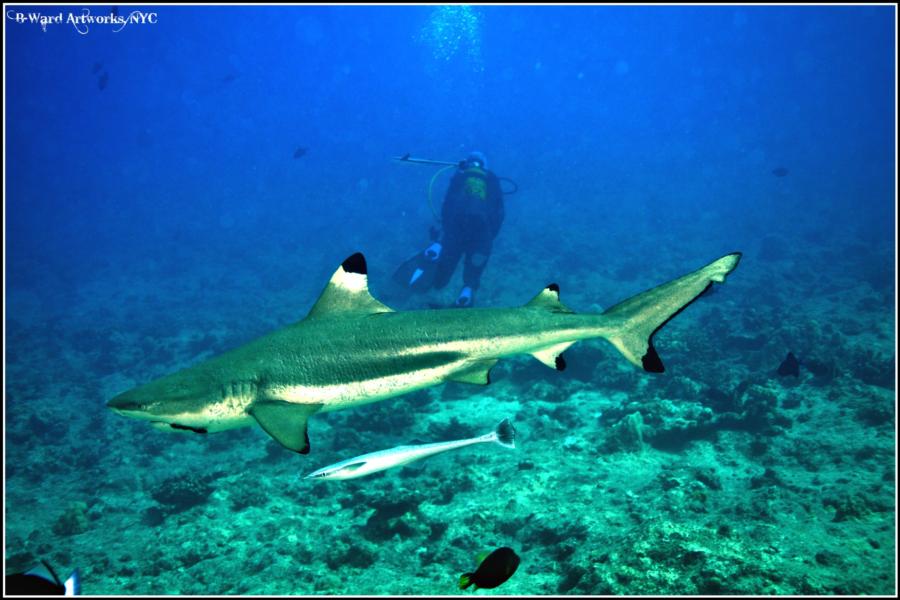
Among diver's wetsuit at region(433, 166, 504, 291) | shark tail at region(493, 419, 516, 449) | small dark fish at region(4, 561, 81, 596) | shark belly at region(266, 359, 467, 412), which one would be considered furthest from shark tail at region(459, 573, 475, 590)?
diver's wetsuit at region(433, 166, 504, 291)

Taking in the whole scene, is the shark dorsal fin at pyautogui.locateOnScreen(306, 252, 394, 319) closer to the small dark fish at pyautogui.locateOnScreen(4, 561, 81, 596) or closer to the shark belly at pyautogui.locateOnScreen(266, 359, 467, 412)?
the shark belly at pyautogui.locateOnScreen(266, 359, 467, 412)

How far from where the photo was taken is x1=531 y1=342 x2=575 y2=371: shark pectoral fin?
4.06 metres

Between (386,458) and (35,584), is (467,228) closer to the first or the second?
(386,458)

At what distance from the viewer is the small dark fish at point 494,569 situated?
3.25m

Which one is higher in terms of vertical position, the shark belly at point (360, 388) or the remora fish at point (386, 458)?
the shark belly at point (360, 388)

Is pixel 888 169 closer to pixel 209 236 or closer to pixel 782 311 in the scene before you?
pixel 782 311

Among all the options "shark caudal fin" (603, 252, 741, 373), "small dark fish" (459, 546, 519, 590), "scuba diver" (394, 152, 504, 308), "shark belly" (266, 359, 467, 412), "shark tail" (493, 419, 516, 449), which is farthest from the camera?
"scuba diver" (394, 152, 504, 308)

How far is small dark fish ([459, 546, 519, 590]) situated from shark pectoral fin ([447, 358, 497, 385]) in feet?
4.53

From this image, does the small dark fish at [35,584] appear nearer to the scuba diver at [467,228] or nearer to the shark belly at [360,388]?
the shark belly at [360,388]

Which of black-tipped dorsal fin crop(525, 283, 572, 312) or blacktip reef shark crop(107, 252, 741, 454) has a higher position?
black-tipped dorsal fin crop(525, 283, 572, 312)

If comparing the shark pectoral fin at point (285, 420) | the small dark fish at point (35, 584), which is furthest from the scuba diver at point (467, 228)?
the small dark fish at point (35, 584)

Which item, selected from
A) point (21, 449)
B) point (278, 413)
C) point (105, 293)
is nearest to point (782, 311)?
point (278, 413)

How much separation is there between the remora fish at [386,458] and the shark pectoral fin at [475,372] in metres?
0.79

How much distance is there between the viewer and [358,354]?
11.7 feet
